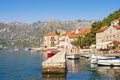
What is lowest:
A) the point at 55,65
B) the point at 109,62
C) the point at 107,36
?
the point at 109,62

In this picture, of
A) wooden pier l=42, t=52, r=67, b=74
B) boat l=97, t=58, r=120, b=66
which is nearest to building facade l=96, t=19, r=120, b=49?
boat l=97, t=58, r=120, b=66

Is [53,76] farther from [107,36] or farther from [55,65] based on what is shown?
[107,36]

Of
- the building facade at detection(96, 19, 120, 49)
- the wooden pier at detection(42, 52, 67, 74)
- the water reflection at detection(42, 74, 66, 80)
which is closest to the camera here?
the water reflection at detection(42, 74, 66, 80)

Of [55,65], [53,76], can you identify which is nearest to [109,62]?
[55,65]

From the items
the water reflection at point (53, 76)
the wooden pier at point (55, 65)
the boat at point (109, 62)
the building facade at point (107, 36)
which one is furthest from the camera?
the building facade at point (107, 36)

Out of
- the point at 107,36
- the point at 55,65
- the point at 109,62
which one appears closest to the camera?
the point at 55,65

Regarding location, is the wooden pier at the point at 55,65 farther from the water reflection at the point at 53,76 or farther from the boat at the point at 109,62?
the boat at the point at 109,62

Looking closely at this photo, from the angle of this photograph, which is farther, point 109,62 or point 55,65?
point 109,62

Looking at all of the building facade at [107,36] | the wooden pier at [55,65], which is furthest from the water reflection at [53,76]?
the building facade at [107,36]

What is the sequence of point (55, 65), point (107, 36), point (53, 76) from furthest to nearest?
point (107, 36)
point (55, 65)
point (53, 76)

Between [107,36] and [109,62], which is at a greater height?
[107,36]

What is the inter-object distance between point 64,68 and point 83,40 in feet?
263

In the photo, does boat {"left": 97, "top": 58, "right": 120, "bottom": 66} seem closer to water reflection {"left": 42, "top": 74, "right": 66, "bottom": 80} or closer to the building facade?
water reflection {"left": 42, "top": 74, "right": 66, "bottom": 80}

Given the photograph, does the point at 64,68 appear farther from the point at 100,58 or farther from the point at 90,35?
the point at 90,35
